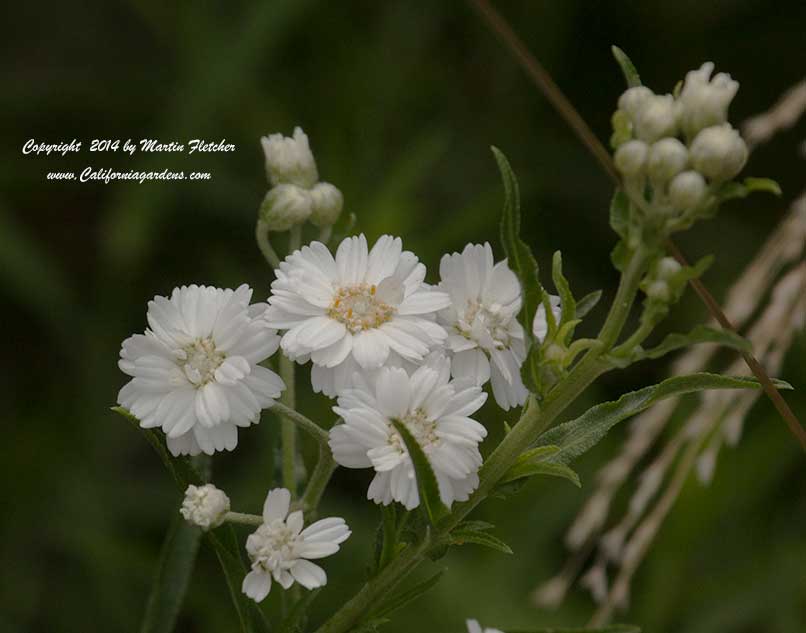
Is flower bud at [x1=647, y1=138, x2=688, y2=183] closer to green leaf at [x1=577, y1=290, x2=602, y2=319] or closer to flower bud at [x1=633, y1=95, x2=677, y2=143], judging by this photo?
flower bud at [x1=633, y1=95, x2=677, y2=143]

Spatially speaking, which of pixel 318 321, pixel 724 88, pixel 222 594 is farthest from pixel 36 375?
pixel 724 88

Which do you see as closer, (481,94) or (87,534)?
(87,534)

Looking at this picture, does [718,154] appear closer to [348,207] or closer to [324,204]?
[324,204]

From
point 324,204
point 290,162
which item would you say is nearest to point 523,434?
point 324,204

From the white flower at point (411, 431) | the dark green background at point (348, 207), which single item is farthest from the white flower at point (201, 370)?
the dark green background at point (348, 207)

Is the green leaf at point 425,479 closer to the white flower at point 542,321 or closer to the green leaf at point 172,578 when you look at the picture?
the white flower at point 542,321

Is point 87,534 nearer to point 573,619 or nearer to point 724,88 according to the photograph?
point 573,619
